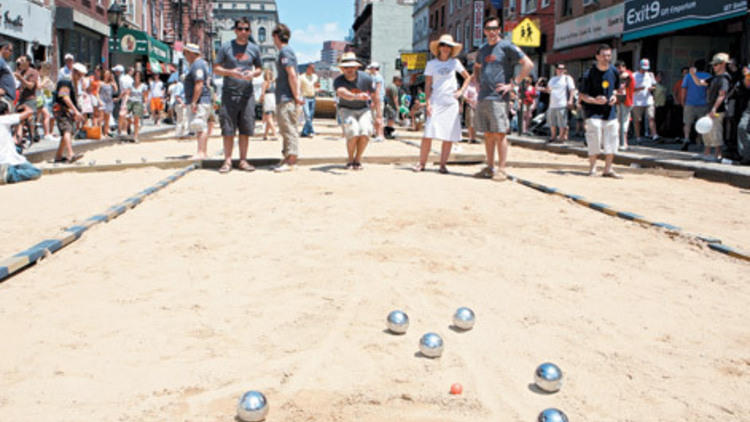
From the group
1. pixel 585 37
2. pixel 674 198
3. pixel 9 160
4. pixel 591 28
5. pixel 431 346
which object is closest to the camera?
pixel 431 346

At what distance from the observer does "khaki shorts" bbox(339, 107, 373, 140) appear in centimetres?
931

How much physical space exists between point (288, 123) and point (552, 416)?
763 cm

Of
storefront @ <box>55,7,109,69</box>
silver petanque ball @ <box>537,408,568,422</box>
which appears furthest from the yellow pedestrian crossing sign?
silver petanque ball @ <box>537,408,568,422</box>

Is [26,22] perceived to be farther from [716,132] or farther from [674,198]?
[674,198]

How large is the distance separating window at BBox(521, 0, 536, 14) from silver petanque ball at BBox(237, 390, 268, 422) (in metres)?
30.2

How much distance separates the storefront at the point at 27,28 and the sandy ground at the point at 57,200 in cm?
1325

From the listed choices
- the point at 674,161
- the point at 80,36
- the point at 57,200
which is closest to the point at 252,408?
the point at 57,200

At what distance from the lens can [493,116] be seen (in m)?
8.46

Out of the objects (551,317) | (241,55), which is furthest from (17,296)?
(241,55)

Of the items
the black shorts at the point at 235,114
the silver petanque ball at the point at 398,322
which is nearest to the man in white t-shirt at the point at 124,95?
the black shorts at the point at 235,114

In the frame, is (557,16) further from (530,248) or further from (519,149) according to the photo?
(530,248)

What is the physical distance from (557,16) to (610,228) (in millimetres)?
23155

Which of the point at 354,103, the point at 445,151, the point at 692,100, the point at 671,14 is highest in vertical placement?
the point at 671,14

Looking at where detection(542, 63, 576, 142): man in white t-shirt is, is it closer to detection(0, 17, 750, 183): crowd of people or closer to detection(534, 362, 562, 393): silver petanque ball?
detection(0, 17, 750, 183): crowd of people
